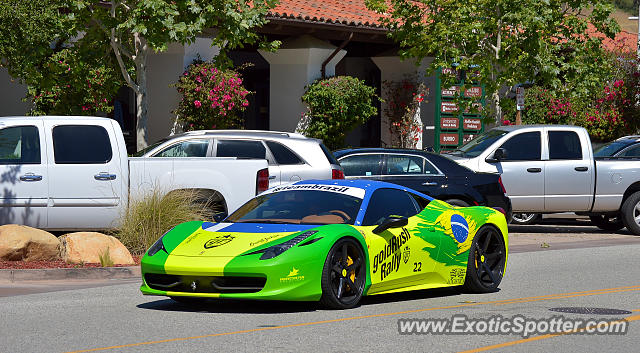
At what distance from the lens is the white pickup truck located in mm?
15141

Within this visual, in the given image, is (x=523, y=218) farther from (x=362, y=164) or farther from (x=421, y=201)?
(x=421, y=201)

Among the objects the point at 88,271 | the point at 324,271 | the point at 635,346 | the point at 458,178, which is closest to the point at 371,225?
the point at 324,271

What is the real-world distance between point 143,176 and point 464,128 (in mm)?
19198

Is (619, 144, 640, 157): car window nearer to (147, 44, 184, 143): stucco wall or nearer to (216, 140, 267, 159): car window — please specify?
(216, 140, 267, 159): car window

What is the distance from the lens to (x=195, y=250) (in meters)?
10.5

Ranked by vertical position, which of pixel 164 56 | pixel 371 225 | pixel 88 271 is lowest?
pixel 88 271

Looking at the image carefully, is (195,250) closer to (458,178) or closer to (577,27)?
(458,178)

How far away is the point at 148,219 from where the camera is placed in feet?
50.1

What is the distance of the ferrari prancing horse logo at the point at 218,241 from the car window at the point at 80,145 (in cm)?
510

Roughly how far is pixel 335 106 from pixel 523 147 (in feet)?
30.8

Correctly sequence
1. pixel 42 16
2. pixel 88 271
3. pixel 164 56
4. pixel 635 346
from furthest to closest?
pixel 164 56 < pixel 42 16 < pixel 88 271 < pixel 635 346

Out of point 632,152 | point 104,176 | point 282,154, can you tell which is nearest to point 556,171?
point 632,152

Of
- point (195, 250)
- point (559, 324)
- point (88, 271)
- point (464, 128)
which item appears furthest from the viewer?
point (464, 128)

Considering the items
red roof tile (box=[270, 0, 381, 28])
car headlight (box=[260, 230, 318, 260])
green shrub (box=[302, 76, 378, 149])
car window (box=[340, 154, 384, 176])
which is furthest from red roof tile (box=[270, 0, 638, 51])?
car headlight (box=[260, 230, 318, 260])
